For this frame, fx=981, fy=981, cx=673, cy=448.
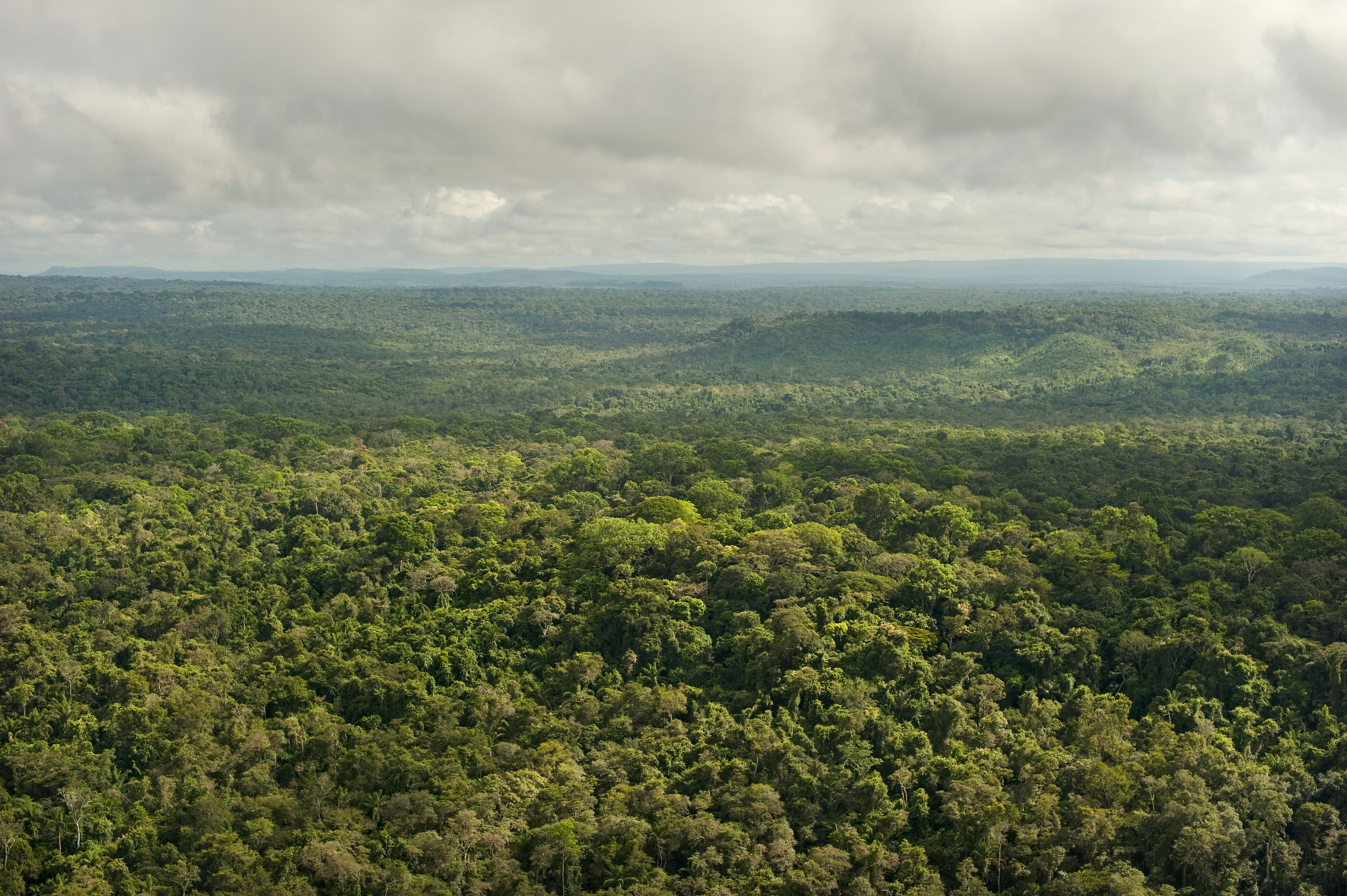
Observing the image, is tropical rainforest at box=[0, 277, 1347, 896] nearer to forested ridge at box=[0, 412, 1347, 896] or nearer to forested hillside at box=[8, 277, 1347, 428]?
forested ridge at box=[0, 412, 1347, 896]

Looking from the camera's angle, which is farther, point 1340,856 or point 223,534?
point 223,534

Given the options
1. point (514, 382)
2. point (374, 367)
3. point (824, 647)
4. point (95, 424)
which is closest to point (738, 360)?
point (514, 382)

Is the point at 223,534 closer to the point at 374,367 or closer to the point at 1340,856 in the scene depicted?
the point at 1340,856

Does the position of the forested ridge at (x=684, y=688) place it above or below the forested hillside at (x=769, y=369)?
below

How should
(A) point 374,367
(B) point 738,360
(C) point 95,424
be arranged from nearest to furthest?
1. (C) point 95,424
2. (A) point 374,367
3. (B) point 738,360

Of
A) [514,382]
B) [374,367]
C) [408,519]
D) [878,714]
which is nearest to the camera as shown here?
[878,714]

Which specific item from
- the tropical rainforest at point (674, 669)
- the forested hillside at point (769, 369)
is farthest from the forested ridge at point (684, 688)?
the forested hillside at point (769, 369)

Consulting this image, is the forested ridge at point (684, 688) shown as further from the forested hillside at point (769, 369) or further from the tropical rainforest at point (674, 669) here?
the forested hillside at point (769, 369)
